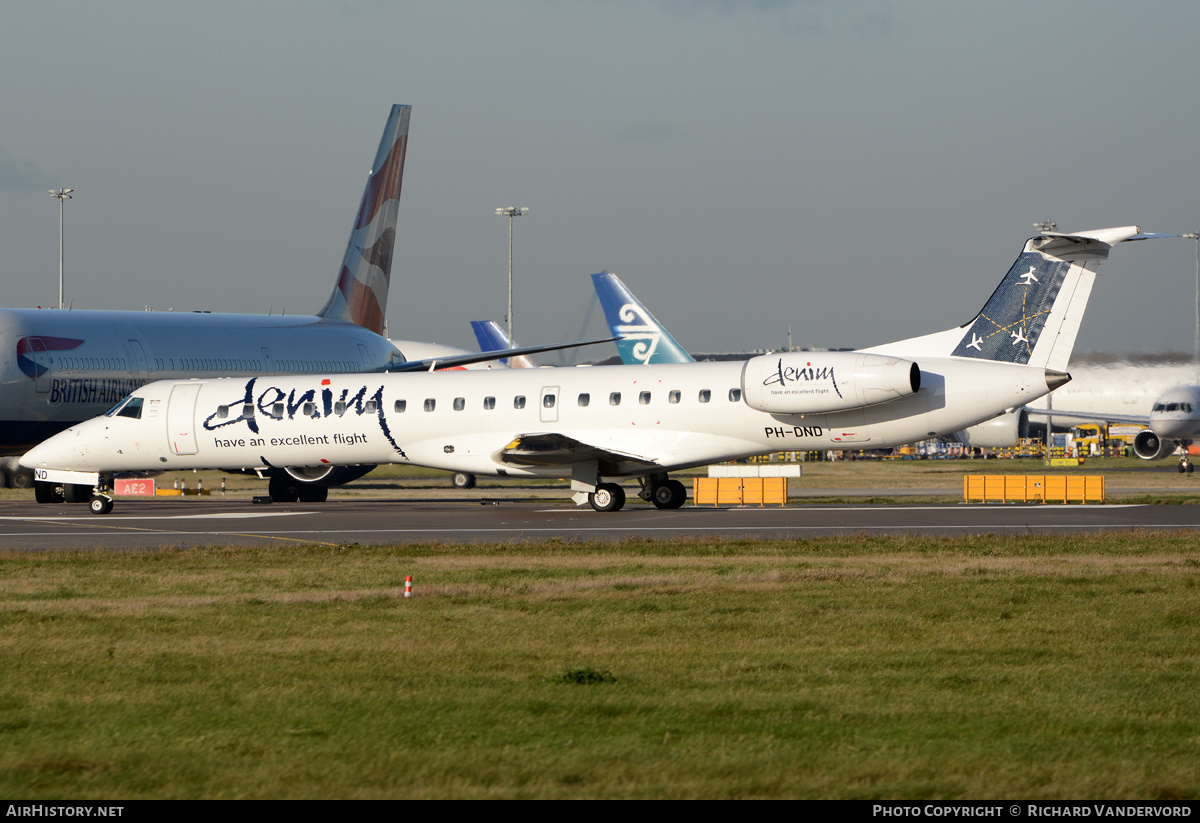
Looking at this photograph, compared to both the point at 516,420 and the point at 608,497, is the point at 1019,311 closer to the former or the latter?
the point at 608,497

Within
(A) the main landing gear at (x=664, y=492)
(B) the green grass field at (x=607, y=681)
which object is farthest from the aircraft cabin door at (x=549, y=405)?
(B) the green grass field at (x=607, y=681)

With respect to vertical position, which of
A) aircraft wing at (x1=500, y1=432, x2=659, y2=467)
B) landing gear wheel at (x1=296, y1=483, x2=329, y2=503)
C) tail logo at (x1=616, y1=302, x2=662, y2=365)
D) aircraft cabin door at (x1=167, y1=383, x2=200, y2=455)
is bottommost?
landing gear wheel at (x1=296, y1=483, x2=329, y2=503)

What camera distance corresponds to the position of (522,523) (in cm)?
2819

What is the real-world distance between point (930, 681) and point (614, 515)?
1995 cm

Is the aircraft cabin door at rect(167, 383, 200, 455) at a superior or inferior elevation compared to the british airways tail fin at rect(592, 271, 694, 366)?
inferior

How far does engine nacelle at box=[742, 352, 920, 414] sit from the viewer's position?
91.0 feet

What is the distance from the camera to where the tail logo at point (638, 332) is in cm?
5453

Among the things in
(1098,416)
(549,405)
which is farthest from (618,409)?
(1098,416)

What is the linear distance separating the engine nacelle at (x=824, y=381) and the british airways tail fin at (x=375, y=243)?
2776 cm

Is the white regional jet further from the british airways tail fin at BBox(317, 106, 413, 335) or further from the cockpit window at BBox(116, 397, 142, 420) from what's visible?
the british airways tail fin at BBox(317, 106, 413, 335)

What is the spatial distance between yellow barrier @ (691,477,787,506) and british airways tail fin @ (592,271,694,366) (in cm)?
1927

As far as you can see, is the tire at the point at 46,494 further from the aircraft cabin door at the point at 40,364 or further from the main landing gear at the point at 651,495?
the main landing gear at the point at 651,495

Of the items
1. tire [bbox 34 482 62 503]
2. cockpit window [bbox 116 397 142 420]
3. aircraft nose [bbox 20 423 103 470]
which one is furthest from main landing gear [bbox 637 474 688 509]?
tire [bbox 34 482 62 503]
